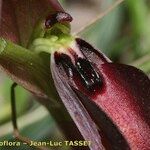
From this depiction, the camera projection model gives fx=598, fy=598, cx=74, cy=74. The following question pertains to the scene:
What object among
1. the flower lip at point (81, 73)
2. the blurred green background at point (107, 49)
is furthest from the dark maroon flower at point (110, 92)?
the blurred green background at point (107, 49)

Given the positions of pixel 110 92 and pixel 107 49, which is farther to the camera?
pixel 107 49

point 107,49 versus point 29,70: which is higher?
point 29,70

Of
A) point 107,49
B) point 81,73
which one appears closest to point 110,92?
point 81,73

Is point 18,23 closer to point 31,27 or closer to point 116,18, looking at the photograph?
point 31,27

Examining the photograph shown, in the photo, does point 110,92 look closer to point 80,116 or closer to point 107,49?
point 80,116

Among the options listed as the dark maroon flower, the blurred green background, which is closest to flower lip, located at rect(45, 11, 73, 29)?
the dark maroon flower

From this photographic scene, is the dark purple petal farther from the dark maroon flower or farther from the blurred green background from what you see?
the blurred green background
